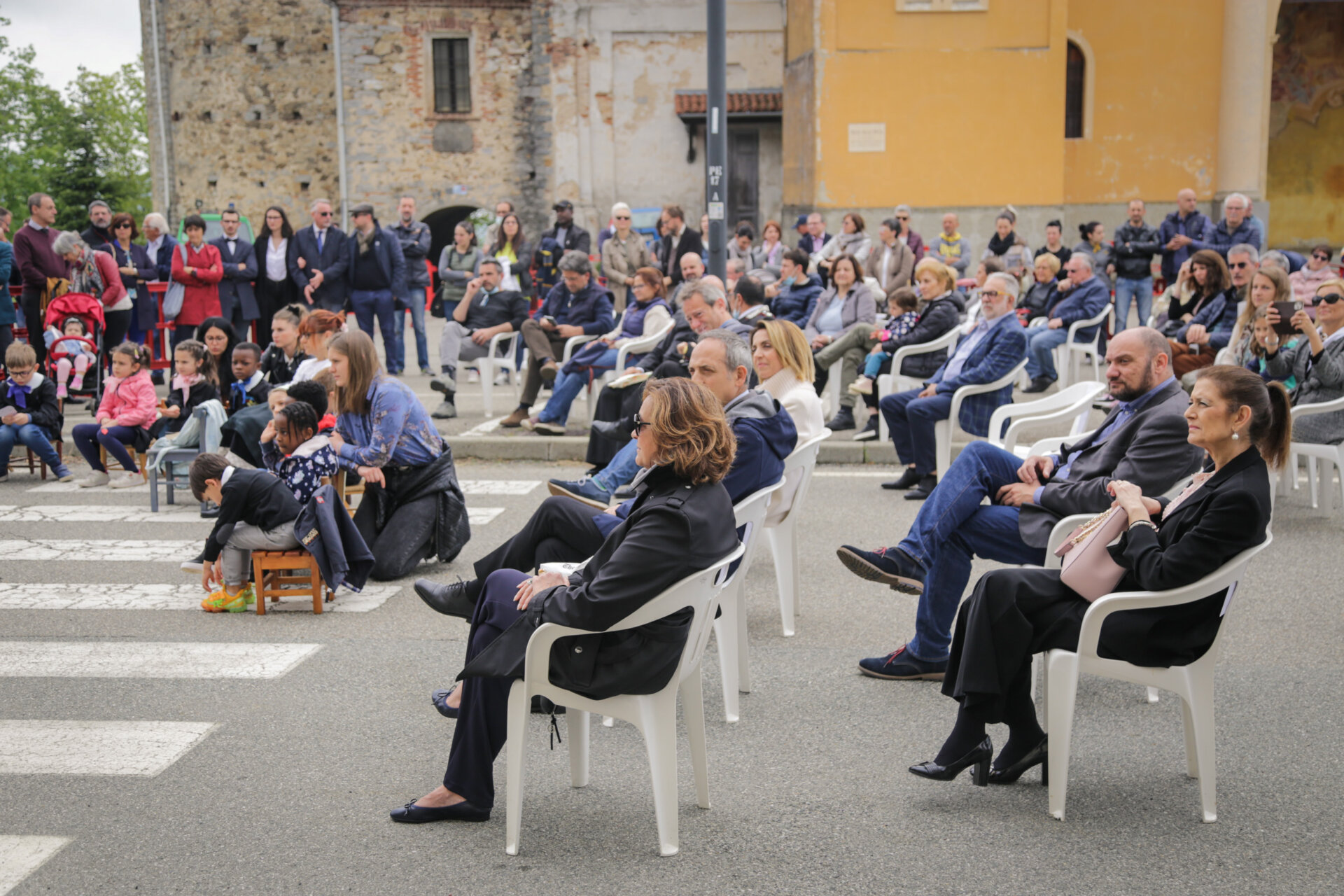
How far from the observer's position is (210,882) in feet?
11.8

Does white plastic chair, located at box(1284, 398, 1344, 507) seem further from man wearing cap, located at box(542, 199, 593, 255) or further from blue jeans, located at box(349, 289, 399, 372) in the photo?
blue jeans, located at box(349, 289, 399, 372)

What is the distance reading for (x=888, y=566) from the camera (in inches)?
211

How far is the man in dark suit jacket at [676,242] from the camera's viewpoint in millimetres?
13859

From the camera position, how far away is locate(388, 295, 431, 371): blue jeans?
1495 centimetres

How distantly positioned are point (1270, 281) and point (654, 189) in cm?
2045

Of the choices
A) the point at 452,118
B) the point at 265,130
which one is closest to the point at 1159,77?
the point at 452,118

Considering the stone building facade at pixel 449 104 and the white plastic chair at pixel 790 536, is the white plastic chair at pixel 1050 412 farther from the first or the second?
the stone building facade at pixel 449 104

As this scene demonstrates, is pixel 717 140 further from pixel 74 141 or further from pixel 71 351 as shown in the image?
pixel 74 141

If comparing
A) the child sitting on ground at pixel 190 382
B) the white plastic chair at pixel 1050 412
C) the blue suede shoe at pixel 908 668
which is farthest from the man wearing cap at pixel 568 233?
the blue suede shoe at pixel 908 668

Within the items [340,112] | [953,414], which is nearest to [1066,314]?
[953,414]

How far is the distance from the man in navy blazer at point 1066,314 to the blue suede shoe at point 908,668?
Result: 764cm

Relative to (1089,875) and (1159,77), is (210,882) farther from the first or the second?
(1159,77)

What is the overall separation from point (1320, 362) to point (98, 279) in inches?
424

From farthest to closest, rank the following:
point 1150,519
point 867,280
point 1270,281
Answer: point 867,280, point 1270,281, point 1150,519
